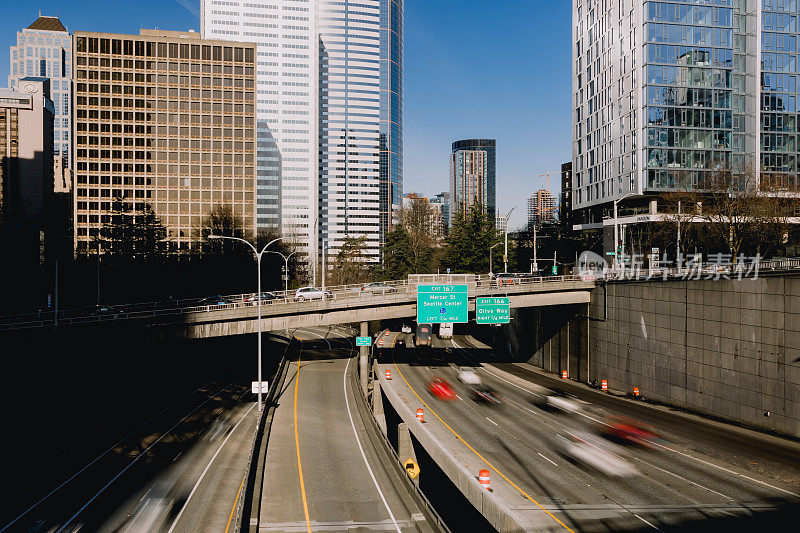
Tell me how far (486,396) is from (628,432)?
12809 millimetres

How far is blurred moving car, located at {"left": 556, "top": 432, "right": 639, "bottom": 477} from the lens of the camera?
25.3 meters

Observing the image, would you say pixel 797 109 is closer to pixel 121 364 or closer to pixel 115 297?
pixel 121 364

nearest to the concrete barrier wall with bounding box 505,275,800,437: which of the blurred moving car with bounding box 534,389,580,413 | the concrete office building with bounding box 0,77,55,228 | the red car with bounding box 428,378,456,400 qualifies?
the blurred moving car with bounding box 534,389,580,413

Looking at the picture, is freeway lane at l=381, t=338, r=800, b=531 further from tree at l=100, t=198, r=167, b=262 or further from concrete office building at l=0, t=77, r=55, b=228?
concrete office building at l=0, t=77, r=55, b=228

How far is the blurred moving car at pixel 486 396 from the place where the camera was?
133 feet

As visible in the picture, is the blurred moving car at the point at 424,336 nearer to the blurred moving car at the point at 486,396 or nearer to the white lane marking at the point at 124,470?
the blurred moving car at the point at 486,396

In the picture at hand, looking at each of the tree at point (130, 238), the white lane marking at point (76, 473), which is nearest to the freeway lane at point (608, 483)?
the white lane marking at point (76, 473)

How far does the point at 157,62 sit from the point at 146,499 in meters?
114

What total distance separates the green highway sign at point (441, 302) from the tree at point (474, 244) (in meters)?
37.5

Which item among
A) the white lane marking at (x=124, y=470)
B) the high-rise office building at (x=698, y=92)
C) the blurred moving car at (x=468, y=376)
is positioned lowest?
the white lane marking at (x=124, y=470)

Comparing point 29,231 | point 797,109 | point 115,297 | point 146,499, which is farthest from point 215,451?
point 797,109

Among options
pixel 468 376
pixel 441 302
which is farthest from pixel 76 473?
pixel 468 376

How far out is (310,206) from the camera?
183m

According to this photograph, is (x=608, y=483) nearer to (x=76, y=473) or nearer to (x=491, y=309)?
(x=491, y=309)
